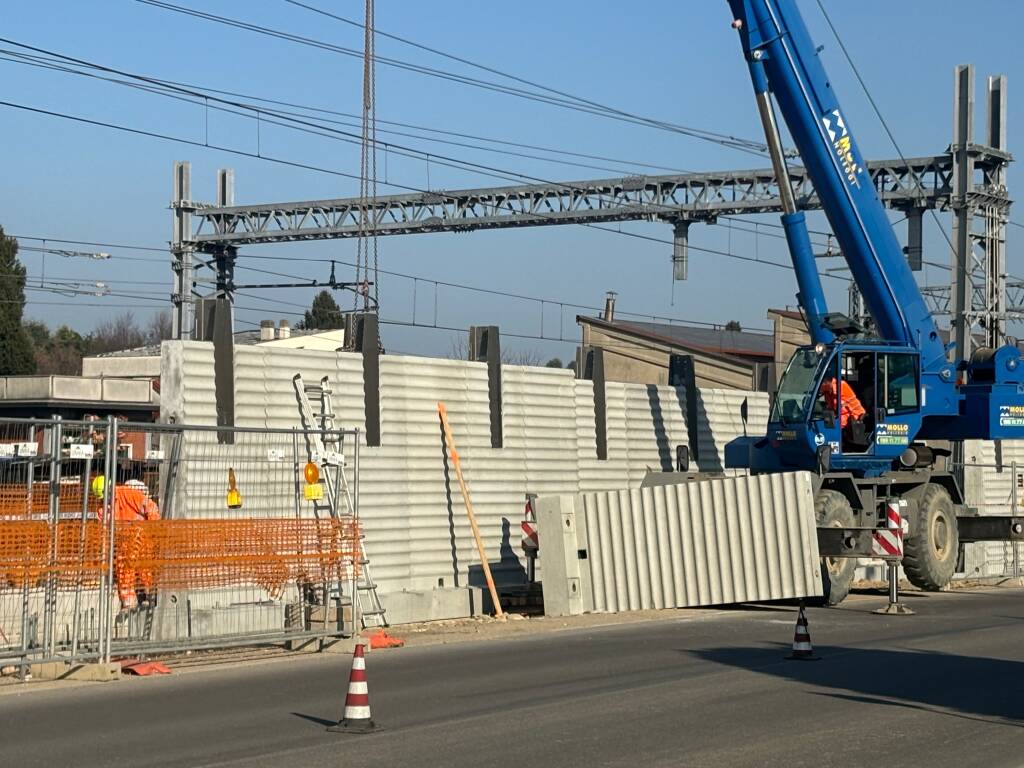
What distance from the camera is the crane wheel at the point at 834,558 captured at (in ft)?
68.9

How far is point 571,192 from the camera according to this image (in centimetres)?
4603

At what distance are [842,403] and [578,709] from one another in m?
12.0

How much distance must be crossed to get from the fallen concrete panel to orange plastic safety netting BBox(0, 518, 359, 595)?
196 inches

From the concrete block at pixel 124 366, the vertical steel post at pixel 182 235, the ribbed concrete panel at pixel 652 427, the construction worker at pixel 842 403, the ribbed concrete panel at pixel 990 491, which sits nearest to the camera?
the construction worker at pixel 842 403

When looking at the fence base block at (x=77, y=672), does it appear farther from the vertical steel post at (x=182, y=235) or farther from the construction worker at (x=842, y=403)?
the vertical steel post at (x=182, y=235)

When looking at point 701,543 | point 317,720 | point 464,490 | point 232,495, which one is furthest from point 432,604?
point 317,720

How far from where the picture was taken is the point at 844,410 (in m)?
22.0

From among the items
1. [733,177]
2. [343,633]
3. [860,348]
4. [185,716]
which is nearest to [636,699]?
[185,716]

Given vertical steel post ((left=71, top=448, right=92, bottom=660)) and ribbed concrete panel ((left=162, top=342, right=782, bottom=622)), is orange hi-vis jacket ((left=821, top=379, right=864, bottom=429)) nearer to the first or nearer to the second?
ribbed concrete panel ((left=162, top=342, right=782, bottom=622))

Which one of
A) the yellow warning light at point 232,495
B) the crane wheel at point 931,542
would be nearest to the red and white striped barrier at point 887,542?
the crane wheel at point 931,542

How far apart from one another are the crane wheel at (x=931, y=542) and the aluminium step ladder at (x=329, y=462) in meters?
8.63

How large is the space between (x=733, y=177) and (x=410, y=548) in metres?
24.3

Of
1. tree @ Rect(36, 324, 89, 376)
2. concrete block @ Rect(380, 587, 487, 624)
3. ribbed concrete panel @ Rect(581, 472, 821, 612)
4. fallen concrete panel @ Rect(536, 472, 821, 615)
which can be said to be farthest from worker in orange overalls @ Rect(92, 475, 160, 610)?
tree @ Rect(36, 324, 89, 376)

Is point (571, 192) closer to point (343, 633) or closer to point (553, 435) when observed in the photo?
point (553, 435)
